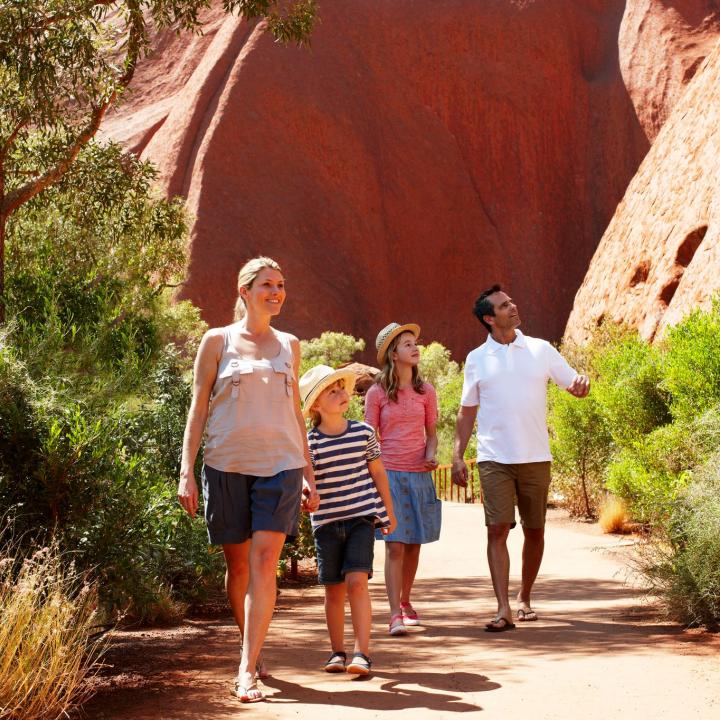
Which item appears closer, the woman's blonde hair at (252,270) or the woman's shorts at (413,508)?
the woman's blonde hair at (252,270)

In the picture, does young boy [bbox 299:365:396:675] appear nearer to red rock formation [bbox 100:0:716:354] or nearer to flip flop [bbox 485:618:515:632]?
flip flop [bbox 485:618:515:632]

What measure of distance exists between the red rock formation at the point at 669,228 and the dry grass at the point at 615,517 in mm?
6089

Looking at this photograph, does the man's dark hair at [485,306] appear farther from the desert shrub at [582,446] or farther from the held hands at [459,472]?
the desert shrub at [582,446]

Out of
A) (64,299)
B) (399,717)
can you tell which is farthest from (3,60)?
(399,717)

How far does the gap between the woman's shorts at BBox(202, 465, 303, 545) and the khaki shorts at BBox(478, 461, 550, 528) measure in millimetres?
2010

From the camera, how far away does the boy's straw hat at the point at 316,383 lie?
5.63m

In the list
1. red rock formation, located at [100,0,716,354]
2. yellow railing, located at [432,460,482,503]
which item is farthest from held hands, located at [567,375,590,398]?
red rock formation, located at [100,0,716,354]

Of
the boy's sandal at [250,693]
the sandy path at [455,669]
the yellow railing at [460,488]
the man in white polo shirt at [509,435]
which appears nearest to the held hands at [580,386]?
the man in white polo shirt at [509,435]

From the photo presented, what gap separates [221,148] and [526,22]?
1436cm

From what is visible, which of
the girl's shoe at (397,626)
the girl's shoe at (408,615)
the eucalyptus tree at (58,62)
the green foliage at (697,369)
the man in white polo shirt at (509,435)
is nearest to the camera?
the girl's shoe at (397,626)

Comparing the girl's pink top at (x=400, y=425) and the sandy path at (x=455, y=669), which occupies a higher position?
the girl's pink top at (x=400, y=425)

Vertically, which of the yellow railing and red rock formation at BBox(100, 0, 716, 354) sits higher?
red rock formation at BBox(100, 0, 716, 354)

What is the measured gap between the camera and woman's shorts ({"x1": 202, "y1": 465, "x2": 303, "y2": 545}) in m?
4.97

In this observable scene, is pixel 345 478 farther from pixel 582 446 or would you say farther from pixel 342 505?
pixel 582 446
